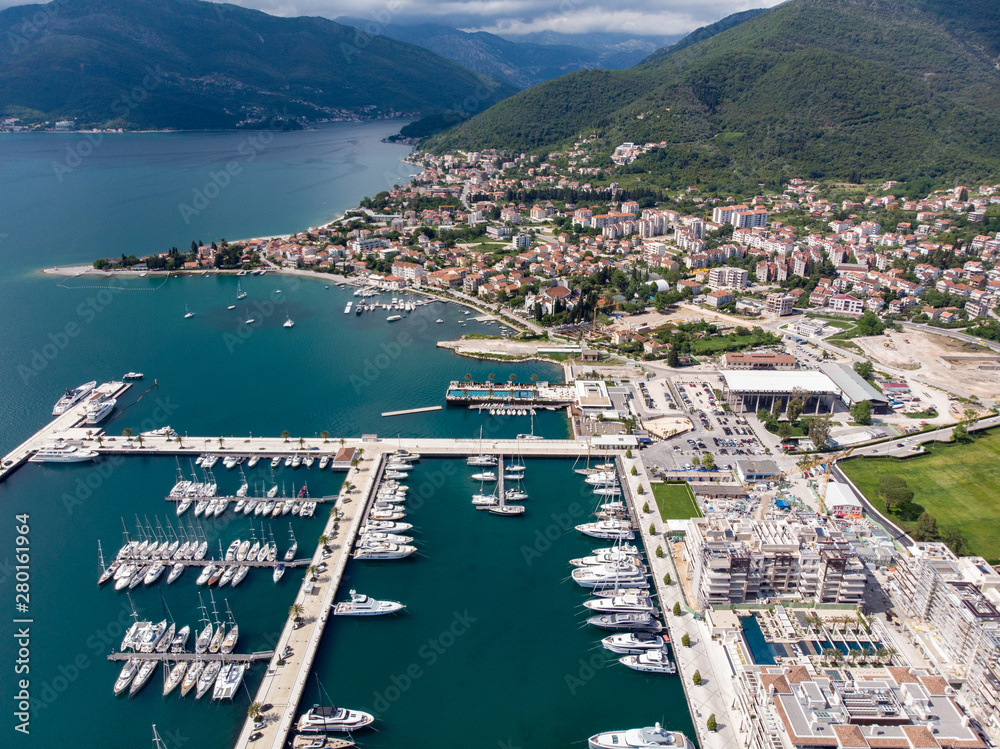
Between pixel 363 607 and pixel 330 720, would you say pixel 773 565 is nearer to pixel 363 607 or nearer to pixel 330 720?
pixel 363 607

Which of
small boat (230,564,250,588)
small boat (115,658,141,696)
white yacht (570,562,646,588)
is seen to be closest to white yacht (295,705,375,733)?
small boat (115,658,141,696)

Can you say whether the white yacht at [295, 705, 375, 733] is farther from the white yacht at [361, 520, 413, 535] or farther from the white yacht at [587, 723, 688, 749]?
the white yacht at [361, 520, 413, 535]

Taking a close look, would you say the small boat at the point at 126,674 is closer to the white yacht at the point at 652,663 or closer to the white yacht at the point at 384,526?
the white yacht at the point at 384,526

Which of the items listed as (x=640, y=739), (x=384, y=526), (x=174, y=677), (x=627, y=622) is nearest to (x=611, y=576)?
(x=627, y=622)

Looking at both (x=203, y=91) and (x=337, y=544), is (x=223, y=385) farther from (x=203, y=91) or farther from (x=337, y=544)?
(x=203, y=91)

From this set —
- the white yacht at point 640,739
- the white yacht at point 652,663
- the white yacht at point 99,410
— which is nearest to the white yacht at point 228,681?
the white yacht at point 640,739

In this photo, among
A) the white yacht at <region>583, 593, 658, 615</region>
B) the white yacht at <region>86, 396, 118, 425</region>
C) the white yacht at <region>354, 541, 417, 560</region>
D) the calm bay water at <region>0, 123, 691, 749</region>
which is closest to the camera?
the calm bay water at <region>0, 123, 691, 749</region>
